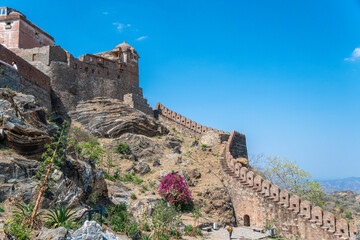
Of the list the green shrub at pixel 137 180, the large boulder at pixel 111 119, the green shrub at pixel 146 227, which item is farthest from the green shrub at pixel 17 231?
the large boulder at pixel 111 119

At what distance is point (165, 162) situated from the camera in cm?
2677

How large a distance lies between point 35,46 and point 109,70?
6559mm

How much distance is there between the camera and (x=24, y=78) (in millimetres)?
21016

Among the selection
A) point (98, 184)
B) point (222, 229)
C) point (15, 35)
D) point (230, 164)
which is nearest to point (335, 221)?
point (222, 229)

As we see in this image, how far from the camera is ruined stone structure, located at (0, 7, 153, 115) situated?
28234 millimetres

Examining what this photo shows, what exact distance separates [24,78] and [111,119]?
9.60m

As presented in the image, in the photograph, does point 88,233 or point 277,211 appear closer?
point 88,233

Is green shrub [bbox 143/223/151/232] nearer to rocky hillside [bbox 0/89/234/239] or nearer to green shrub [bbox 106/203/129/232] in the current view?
rocky hillside [bbox 0/89/234/239]

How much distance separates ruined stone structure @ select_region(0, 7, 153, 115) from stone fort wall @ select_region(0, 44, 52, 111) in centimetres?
8

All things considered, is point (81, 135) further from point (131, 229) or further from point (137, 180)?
point (131, 229)

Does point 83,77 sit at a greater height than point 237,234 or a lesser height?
greater

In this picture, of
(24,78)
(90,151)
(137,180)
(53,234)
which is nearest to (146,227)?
(137,180)

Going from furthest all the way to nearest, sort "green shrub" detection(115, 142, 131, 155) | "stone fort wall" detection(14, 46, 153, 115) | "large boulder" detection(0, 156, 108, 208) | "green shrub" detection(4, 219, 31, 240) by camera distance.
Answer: "stone fort wall" detection(14, 46, 153, 115), "green shrub" detection(115, 142, 131, 155), "large boulder" detection(0, 156, 108, 208), "green shrub" detection(4, 219, 31, 240)

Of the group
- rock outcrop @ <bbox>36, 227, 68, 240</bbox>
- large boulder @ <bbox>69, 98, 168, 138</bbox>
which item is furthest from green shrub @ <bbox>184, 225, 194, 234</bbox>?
large boulder @ <bbox>69, 98, 168, 138</bbox>
